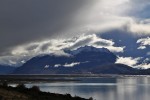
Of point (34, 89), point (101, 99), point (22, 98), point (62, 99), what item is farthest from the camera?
point (101, 99)

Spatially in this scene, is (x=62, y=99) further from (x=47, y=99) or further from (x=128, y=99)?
(x=128, y=99)

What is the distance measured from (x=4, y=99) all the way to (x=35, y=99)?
6332mm

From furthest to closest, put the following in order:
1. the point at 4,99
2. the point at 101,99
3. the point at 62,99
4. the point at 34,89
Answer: the point at 101,99 < the point at 34,89 < the point at 62,99 < the point at 4,99

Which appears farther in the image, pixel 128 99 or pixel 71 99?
pixel 128 99

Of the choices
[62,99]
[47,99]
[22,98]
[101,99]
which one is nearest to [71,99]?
[62,99]

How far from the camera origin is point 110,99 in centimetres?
11144

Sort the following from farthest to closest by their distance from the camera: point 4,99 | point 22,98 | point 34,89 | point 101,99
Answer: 1. point 101,99
2. point 34,89
3. point 22,98
4. point 4,99

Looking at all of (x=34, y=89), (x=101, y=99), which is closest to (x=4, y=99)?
(x=34, y=89)

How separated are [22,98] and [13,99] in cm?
266

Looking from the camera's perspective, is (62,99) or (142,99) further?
(142,99)

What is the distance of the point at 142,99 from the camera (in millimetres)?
112750

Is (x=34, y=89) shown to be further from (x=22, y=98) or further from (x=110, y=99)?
(x=110, y=99)

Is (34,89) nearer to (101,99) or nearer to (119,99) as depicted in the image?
(101,99)

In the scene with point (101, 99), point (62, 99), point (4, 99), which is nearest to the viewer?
point (4, 99)
